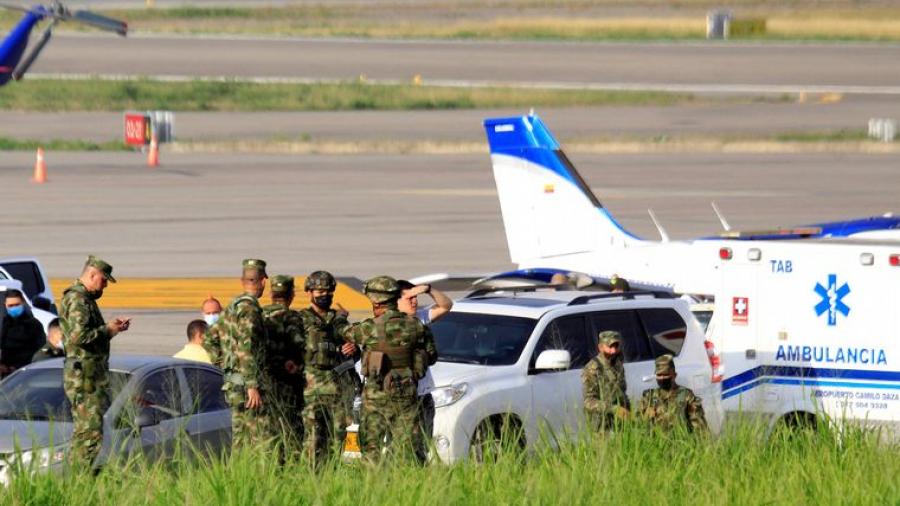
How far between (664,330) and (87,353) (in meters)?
5.18

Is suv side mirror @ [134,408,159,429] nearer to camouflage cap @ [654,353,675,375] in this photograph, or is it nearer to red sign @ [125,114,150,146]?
camouflage cap @ [654,353,675,375]

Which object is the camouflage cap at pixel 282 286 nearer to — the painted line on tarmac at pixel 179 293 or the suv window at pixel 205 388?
the suv window at pixel 205 388

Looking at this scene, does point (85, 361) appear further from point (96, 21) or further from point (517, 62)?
point (517, 62)

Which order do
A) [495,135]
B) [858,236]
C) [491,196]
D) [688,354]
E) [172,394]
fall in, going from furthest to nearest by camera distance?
[491,196], [495,135], [858,236], [688,354], [172,394]

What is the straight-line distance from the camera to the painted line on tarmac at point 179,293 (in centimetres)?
2372

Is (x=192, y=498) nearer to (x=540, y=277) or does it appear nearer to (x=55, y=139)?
(x=540, y=277)

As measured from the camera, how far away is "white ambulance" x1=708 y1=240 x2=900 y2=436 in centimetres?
1287

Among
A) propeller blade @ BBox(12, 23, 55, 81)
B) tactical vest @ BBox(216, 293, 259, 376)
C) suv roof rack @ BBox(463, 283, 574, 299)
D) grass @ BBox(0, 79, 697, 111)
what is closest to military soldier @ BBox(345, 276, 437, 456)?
tactical vest @ BBox(216, 293, 259, 376)

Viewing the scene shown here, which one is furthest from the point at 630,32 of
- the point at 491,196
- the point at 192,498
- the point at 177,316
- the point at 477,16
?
the point at 192,498

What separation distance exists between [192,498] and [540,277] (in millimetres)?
10005

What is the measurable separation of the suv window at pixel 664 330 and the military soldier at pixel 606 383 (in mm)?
2032

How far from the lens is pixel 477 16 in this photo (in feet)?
300

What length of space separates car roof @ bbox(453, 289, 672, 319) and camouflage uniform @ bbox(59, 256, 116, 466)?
11.8 feet

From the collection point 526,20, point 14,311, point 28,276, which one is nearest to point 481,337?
point 14,311
